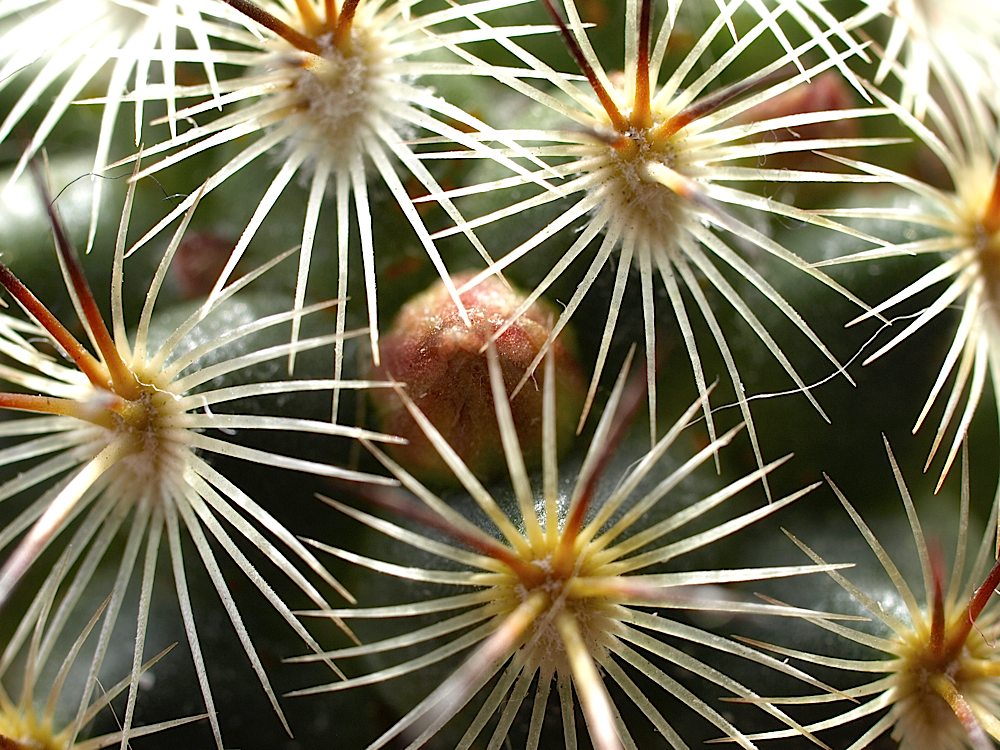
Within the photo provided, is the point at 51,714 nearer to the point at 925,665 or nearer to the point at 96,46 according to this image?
the point at 96,46

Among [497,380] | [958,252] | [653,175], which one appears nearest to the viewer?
[497,380]

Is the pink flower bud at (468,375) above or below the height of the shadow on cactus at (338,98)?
below

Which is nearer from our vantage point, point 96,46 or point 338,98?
point 338,98

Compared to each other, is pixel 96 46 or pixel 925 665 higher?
pixel 96 46

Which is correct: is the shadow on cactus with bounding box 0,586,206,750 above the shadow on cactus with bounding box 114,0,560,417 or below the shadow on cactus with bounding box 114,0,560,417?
below

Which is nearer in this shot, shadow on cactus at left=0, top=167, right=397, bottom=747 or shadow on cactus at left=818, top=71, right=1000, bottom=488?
shadow on cactus at left=0, top=167, right=397, bottom=747

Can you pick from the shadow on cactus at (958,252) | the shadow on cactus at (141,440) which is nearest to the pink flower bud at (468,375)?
the shadow on cactus at (141,440)

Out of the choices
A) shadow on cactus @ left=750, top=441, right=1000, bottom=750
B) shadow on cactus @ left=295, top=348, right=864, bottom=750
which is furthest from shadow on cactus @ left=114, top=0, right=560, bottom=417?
shadow on cactus @ left=750, top=441, right=1000, bottom=750

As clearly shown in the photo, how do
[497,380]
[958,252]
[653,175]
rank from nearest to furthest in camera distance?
[497,380] → [653,175] → [958,252]

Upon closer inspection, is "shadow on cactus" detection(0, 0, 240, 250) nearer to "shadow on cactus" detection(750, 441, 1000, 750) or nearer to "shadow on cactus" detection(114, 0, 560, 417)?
"shadow on cactus" detection(114, 0, 560, 417)

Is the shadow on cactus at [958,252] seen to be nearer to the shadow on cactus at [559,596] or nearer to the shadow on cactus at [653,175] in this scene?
the shadow on cactus at [653,175]

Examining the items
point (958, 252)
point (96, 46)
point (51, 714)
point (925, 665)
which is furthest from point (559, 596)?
point (96, 46)
